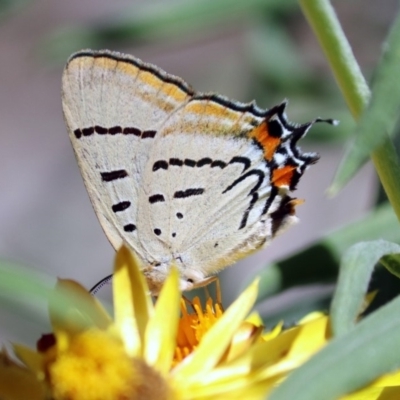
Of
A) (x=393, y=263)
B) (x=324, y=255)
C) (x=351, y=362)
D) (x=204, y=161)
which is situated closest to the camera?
(x=351, y=362)

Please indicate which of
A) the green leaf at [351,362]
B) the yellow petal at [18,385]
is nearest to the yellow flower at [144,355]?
the yellow petal at [18,385]

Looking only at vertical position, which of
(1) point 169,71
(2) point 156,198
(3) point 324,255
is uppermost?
(1) point 169,71

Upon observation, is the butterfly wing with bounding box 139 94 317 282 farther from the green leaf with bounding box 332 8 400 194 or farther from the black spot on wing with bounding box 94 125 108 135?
the green leaf with bounding box 332 8 400 194

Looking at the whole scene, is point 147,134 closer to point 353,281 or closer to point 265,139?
point 265,139

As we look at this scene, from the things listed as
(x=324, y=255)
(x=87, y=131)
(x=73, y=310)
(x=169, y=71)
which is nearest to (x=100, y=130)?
(x=87, y=131)

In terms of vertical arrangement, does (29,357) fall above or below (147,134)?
below

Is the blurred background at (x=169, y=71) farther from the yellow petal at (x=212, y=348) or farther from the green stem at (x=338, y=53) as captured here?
the green stem at (x=338, y=53)

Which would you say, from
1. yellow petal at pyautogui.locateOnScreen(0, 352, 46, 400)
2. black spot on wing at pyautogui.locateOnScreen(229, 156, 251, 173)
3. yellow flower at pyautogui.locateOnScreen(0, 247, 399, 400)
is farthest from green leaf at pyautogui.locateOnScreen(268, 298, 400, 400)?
black spot on wing at pyautogui.locateOnScreen(229, 156, 251, 173)
